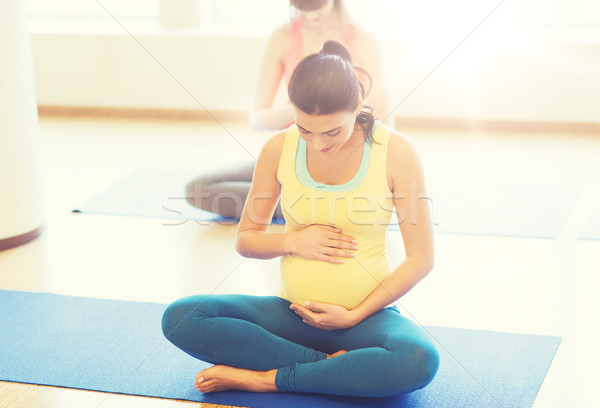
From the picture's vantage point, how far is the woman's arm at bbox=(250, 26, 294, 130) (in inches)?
104

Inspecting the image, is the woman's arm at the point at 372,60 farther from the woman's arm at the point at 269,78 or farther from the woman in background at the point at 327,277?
the woman in background at the point at 327,277

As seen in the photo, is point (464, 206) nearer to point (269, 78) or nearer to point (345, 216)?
point (269, 78)

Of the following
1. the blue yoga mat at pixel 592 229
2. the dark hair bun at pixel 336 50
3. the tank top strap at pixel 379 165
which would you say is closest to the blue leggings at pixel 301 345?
the tank top strap at pixel 379 165

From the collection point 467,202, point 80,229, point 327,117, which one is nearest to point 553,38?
point 467,202

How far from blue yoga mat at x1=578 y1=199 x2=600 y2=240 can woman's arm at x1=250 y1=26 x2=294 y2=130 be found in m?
1.12

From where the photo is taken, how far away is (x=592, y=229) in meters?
2.64

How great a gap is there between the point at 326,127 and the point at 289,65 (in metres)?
1.21

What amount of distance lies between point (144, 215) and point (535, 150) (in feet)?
6.59

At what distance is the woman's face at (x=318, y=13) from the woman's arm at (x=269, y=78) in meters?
0.18

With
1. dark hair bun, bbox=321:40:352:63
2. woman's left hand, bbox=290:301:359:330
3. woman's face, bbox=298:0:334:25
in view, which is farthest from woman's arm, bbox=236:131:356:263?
woman's face, bbox=298:0:334:25

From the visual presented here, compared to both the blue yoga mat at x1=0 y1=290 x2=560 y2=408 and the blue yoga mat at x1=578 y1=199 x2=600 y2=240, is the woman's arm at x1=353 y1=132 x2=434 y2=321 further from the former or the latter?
the blue yoga mat at x1=578 y1=199 x2=600 y2=240

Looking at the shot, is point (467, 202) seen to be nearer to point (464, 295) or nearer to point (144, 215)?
point (464, 295)

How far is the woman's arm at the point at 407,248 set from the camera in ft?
5.24

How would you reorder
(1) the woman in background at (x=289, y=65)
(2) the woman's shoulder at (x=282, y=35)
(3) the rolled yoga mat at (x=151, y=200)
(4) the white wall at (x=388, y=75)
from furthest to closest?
1. (4) the white wall at (x=388, y=75)
2. (3) the rolled yoga mat at (x=151, y=200)
3. (2) the woman's shoulder at (x=282, y=35)
4. (1) the woman in background at (x=289, y=65)
